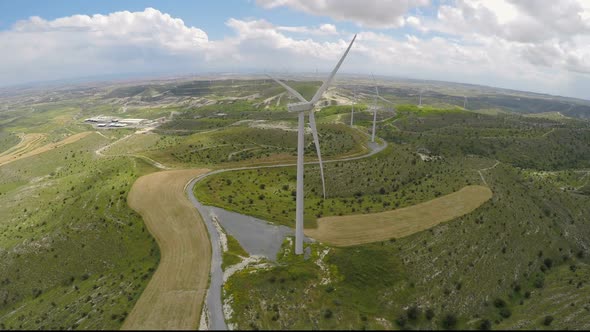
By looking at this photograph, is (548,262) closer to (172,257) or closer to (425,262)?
(425,262)

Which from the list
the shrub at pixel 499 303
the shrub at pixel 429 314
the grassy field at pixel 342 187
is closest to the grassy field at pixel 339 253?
the shrub at pixel 429 314

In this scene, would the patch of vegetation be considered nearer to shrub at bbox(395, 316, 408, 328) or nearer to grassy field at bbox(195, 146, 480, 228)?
grassy field at bbox(195, 146, 480, 228)

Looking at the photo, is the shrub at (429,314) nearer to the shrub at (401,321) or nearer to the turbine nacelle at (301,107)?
the shrub at (401,321)

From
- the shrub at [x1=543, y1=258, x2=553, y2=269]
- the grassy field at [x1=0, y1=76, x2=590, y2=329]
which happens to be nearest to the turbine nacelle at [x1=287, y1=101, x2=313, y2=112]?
the grassy field at [x1=0, y1=76, x2=590, y2=329]

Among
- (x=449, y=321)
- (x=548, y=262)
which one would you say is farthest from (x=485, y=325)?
(x=548, y=262)

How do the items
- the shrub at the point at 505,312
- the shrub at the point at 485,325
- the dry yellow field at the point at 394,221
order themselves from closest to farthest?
1. the shrub at the point at 485,325
2. the shrub at the point at 505,312
3. the dry yellow field at the point at 394,221

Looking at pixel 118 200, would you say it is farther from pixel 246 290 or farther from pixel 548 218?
pixel 548 218
